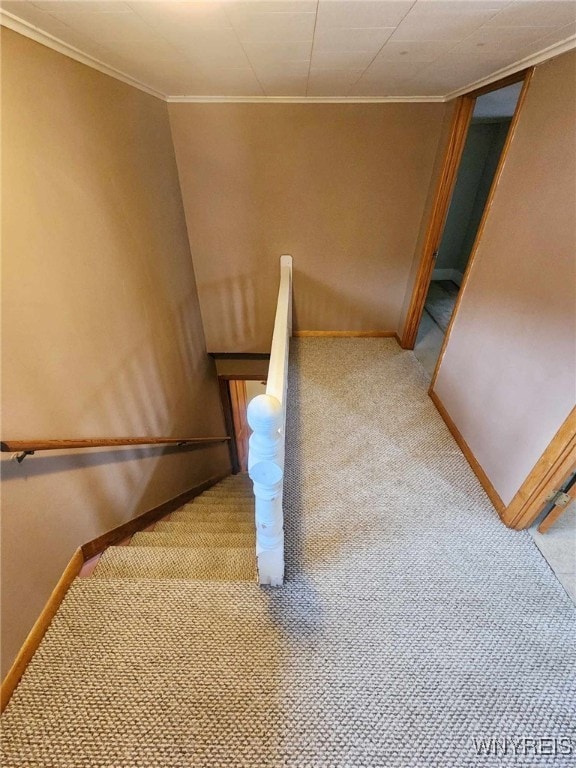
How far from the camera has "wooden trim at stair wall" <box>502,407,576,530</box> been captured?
1399 mm

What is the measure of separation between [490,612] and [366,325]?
2.50 meters

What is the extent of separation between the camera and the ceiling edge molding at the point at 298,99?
2408mm

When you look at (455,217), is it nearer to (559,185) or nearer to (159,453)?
(559,185)

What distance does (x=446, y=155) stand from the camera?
245 centimetres

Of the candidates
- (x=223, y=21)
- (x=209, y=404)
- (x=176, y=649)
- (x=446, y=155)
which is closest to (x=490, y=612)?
(x=176, y=649)


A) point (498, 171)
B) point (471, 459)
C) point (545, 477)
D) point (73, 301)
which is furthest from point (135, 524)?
point (498, 171)

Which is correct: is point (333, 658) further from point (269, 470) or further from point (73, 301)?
point (73, 301)

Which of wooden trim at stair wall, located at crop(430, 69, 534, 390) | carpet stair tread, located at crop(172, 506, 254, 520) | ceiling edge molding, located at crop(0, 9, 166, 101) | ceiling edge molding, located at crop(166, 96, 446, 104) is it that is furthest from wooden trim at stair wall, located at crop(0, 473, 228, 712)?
ceiling edge molding, located at crop(166, 96, 446, 104)

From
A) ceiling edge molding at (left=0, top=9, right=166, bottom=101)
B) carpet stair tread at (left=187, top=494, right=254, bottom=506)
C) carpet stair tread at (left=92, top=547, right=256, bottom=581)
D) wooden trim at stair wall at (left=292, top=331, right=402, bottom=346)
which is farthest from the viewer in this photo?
wooden trim at stair wall at (left=292, top=331, right=402, bottom=346)

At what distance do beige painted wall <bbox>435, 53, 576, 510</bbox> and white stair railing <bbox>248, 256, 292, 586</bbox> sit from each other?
1145 millimetres

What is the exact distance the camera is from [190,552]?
166cm

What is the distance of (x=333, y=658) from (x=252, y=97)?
326cm

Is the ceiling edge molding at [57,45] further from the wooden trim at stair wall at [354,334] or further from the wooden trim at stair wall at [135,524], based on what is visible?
the wooden trim at stair wall at [354,334]

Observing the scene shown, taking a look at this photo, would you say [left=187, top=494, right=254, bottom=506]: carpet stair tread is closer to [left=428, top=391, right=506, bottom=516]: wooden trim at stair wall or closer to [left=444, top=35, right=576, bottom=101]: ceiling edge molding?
[left=428, top=391, right=506, bottom=516]: wooden trim at stair wall
